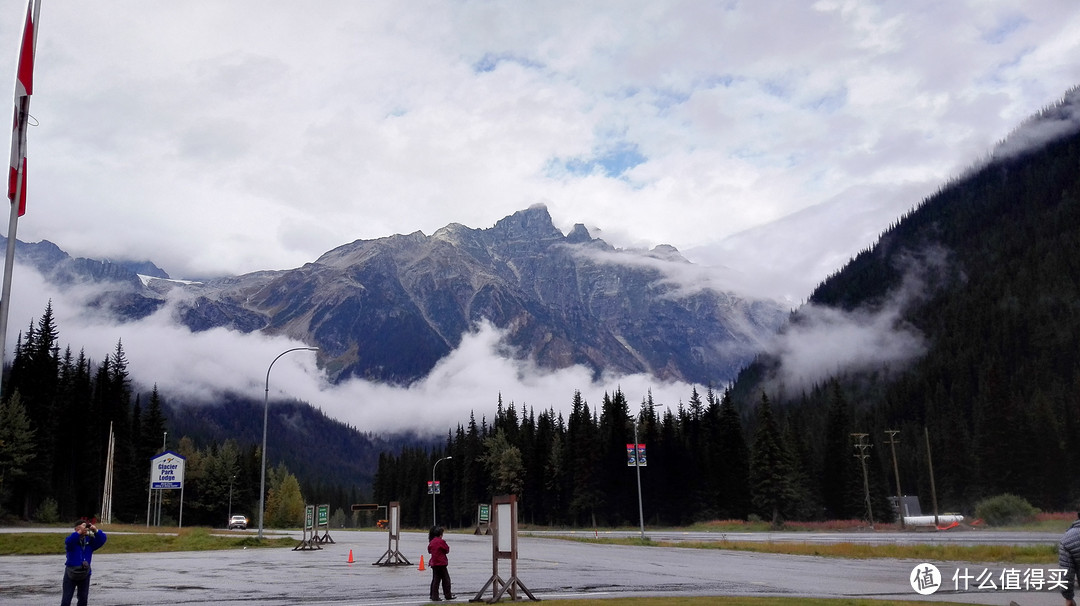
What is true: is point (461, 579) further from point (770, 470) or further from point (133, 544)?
point (770, 470)

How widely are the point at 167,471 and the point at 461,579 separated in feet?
160

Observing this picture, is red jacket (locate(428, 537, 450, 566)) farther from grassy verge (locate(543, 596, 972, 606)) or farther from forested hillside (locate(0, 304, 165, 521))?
forested hillside (locate(0, 304, 165, 521))

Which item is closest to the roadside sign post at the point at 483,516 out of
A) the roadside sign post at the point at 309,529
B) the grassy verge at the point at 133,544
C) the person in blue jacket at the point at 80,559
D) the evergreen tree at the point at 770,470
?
the roadside sign post at the point at 309,529

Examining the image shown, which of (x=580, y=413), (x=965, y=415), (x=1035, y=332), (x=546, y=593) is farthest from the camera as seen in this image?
(x=1035, y=332)

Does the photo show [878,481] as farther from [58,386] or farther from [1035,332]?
[58,386]

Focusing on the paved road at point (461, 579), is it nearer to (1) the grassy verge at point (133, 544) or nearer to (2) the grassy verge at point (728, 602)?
(2) the grassy verge at point (728, 602)

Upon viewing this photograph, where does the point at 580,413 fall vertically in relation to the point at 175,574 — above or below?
above

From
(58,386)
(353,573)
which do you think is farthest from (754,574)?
(58,386)

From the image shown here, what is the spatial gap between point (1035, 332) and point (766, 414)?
308 ft

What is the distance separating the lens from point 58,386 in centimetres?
9862

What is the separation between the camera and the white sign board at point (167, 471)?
65438 mm

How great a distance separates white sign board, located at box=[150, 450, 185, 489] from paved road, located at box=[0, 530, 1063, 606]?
28.9 metres

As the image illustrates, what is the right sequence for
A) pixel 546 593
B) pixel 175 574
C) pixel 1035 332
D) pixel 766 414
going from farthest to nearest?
pixel 1035 332, pixel 766 414, pixel 175 574, pixel 546 593

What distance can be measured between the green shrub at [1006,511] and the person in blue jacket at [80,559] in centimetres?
7758
